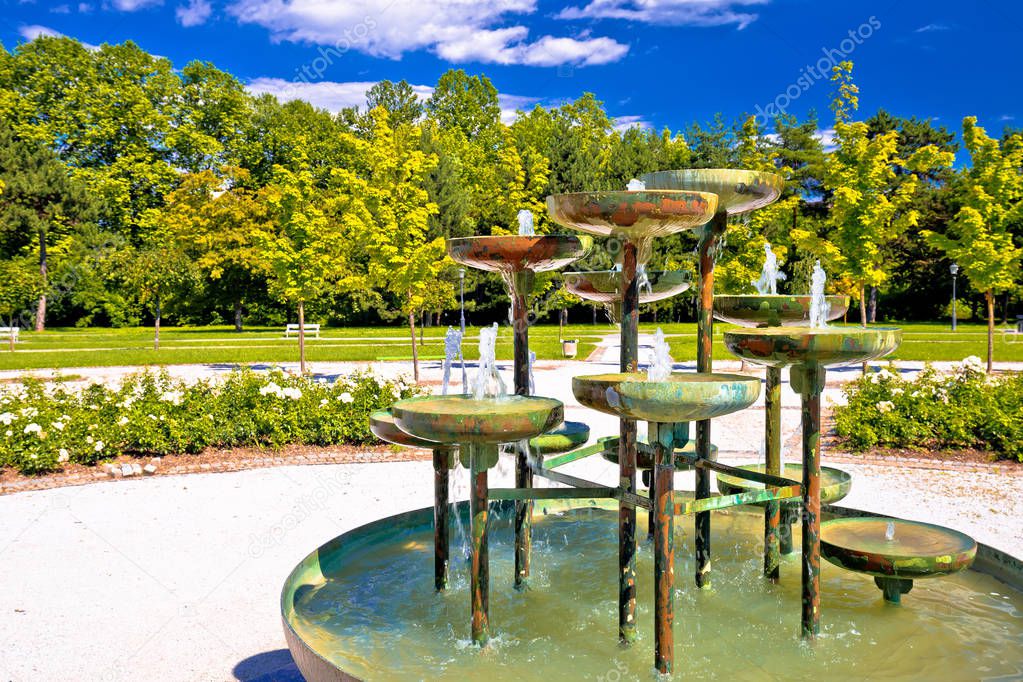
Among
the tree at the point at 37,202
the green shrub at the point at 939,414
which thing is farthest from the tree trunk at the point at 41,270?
the green shrub at the point at 939,414

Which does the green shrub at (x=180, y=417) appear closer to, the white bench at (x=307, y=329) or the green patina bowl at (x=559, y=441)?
the green patina bowl at (x=559, y=441)

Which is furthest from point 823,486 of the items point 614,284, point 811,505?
point 614,284

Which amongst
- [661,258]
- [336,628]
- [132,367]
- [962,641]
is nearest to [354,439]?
[336,628]

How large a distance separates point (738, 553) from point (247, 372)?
7.21 m

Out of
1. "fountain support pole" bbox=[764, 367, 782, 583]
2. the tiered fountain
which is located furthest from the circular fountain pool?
"fountain support pole" bbox=[764, 367, 782, 583]

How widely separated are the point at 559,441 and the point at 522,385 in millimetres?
435

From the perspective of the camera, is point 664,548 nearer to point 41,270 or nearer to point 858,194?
point 858,194

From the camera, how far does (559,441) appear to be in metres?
4.84

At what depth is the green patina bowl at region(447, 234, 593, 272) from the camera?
427 centimetres

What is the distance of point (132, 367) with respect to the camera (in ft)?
65.1

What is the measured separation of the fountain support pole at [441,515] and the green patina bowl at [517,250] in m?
1.06

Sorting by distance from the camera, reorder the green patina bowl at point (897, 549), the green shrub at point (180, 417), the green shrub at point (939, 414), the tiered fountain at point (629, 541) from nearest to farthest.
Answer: the tiered fountain at point (629, 541)
the green patina bowl at point (897, 549)
the green shrub at point (180, 417)
the green shrub at point (939, 414)

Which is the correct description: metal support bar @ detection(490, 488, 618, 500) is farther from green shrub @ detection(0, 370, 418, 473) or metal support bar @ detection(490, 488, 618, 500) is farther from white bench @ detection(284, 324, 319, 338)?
white bench @ detection(284, 324, 319, 338)

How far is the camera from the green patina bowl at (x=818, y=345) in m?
3.56
